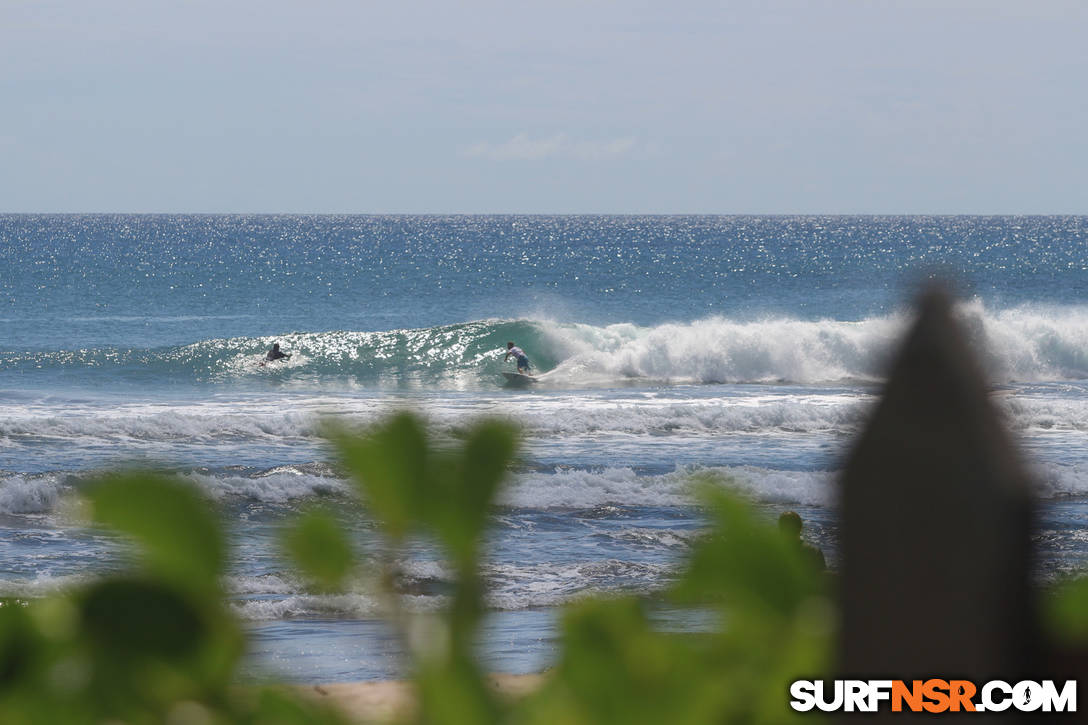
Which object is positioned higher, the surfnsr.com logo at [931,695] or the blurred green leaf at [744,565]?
the blurred green leaf at [744,565]

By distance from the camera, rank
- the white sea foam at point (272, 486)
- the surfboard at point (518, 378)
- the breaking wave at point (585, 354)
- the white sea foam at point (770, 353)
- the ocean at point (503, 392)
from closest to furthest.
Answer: the ocean at point (503, 392)
the white sea foam at point (272, 486)
the surfboard at point (518, 378)
the white sea foam at point (770, 353)
the breaking wave at point (585, 354)

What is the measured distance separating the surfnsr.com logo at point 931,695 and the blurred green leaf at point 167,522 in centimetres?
20

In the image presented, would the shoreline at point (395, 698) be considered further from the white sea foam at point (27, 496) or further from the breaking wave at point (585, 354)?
the breaking wave at point (585, 354)

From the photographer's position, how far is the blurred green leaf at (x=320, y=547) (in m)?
0.38

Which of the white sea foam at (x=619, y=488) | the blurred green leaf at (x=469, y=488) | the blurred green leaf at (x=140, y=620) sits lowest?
the white sea foam at (x=619, y=488)

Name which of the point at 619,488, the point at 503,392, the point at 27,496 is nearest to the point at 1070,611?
the point at 619,488

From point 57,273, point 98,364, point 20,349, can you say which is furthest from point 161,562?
point 57,273

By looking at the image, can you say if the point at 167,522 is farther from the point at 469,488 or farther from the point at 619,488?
the point at 619,488

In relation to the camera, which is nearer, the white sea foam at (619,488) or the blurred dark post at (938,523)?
the blurred dark post at (938,523)

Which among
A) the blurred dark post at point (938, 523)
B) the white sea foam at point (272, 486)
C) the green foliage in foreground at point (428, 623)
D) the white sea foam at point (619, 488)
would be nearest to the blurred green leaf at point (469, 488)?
the green foliage in foreground at point (428, 623)

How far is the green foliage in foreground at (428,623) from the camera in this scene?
36 centimetres

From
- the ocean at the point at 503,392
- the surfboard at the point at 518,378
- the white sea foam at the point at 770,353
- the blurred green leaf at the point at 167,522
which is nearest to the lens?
the blurred green leaf at the point at 167,522

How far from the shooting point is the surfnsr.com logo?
1.26ft

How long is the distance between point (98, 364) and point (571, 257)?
53.0m
